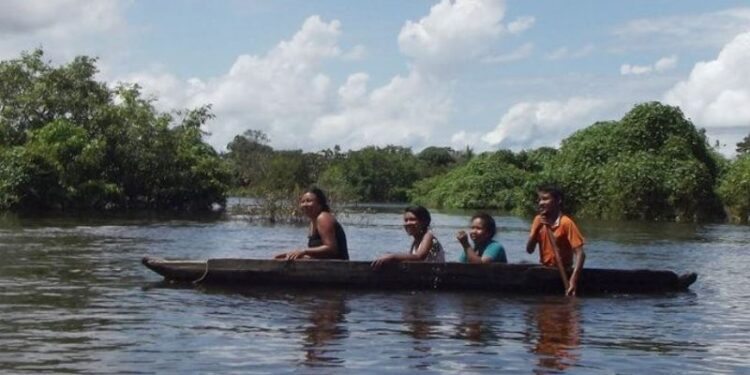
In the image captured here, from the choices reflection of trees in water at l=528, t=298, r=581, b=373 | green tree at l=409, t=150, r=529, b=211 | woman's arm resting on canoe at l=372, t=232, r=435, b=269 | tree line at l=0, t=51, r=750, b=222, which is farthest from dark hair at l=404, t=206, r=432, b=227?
green tree at l=409, t=150, r=529, b=211

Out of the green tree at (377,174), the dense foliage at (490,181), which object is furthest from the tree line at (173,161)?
the green tree at (377,174)

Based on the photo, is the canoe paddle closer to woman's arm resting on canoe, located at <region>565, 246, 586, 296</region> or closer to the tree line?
woman's arm resting on canoe, located at <region>565, 246, 586, 296</region>

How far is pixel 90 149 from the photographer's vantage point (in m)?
44.2

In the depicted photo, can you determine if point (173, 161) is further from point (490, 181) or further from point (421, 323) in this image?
point (421, 323)

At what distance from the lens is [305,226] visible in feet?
116

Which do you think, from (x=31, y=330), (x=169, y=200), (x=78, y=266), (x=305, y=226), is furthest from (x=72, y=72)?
(x=31, y=330)

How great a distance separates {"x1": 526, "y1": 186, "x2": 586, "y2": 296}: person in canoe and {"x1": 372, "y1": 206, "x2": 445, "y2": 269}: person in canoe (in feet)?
4.02

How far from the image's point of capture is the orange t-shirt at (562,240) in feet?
42.1

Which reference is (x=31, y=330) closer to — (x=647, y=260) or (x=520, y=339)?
(x=520, y=339)

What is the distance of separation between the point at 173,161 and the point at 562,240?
126 feet

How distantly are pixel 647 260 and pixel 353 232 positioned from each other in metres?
11.8

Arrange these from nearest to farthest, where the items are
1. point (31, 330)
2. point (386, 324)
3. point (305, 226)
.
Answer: point (31, 330)
point (386, 324)
point (305, 226)

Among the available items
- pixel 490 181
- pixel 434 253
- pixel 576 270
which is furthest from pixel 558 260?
pixel 490 181

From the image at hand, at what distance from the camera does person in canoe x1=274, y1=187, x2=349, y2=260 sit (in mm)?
12930
